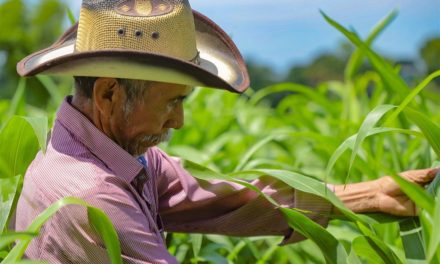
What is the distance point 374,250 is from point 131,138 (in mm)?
485

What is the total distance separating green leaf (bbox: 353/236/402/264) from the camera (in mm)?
1498

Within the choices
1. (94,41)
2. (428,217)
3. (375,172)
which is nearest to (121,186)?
(94,41)

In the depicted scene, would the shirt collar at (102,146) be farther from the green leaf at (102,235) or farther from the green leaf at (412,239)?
the green leaf at (412,239)

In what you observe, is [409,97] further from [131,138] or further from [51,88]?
[51,88]

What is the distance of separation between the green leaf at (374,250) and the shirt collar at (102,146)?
0.42 meters

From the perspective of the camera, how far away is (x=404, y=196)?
1.69 m

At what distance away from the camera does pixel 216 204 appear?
1896mm

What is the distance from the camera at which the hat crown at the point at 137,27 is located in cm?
157

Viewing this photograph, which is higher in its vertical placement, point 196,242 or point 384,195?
point 384,195

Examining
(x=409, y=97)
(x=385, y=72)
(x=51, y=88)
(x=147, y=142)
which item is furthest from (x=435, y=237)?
(x=51, y=88)

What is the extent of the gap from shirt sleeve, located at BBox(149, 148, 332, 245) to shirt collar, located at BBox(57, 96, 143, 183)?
10.5 inches

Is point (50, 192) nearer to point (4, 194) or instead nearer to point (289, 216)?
point (4, 194)

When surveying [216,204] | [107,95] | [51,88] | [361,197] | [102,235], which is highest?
[107,95]

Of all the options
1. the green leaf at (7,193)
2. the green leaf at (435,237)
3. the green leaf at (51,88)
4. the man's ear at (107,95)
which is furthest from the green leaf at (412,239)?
the green leaf at (51,88)
